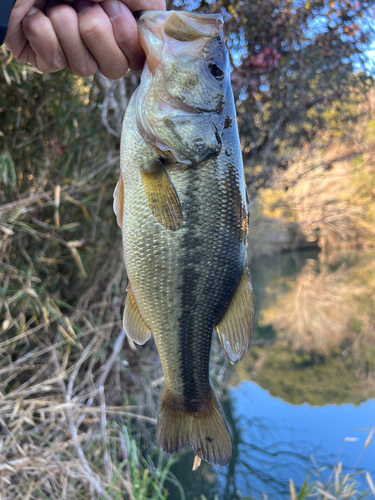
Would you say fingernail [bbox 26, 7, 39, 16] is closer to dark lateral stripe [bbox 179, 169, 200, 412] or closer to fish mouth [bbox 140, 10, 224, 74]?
fish mouth [bbox 140, 10, 224, 74]

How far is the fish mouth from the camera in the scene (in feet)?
3.44

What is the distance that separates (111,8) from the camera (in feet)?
3.47

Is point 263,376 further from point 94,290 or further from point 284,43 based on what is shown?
point 284,43

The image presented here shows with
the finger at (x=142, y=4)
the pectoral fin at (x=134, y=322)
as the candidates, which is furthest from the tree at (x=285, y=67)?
the pectoral fin at (x=134, y=322)

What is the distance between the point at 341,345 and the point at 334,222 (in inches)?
91.5

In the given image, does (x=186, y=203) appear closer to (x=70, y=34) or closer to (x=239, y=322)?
(x=239, y=322)

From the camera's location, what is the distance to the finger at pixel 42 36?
1050mm

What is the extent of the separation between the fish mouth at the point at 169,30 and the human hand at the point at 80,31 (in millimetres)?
46

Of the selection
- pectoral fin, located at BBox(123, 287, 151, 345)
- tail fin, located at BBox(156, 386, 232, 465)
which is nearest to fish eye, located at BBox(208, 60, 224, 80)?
pectoral fin, located at BBox(123, 287, 151, 345)

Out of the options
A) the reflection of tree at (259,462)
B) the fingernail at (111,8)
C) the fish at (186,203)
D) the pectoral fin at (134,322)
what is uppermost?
the fingernail at (111,8)

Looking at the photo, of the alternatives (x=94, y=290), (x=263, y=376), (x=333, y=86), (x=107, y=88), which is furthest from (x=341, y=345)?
(x=107, y=88)

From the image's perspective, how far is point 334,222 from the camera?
672 centimetres

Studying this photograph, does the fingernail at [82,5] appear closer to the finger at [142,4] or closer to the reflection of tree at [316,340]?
the finger at [142,4]

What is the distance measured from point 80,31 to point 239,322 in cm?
104
